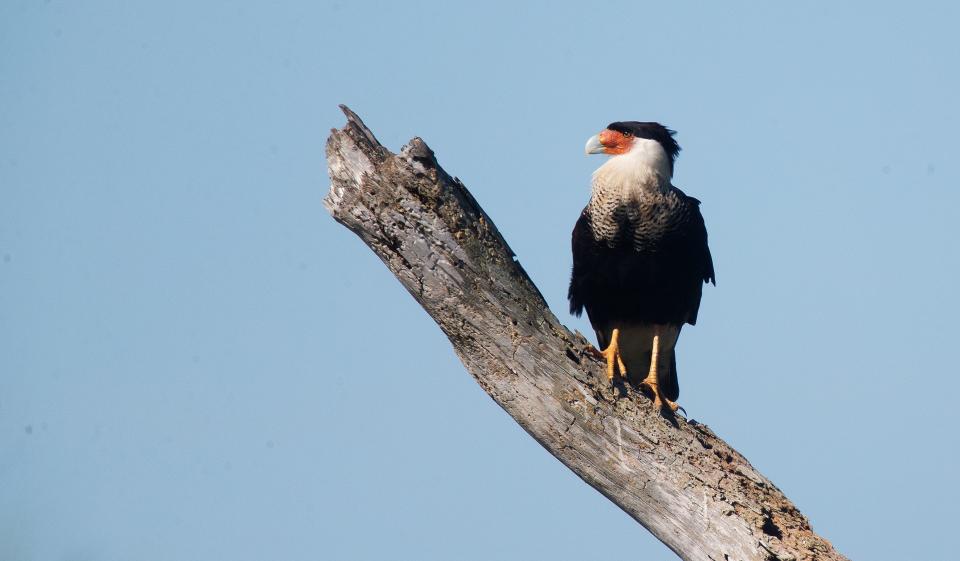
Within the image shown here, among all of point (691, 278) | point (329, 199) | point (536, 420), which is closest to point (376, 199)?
point (329, 199)

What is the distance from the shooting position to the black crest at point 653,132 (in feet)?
17.3

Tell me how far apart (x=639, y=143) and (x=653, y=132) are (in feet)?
0.31

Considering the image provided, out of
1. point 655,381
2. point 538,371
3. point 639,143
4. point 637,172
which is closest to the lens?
point 538,371

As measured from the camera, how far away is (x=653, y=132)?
526cm

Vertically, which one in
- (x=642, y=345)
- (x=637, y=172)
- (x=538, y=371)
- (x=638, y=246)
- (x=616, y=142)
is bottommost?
(x=538, y=371)

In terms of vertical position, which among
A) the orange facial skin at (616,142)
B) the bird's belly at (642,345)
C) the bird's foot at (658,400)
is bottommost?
the bird's foot at (658,400)

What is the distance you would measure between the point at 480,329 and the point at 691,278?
1.75 metres

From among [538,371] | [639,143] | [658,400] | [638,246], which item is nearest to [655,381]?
[658,400]

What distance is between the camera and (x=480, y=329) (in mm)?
4047

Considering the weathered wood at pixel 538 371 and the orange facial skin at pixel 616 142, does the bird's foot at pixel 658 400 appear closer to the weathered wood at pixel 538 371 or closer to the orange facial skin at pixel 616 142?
the weathered wood at pixel 538 371

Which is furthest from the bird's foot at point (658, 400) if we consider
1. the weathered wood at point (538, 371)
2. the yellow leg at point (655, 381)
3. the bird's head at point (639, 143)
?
the bird's head at point (639, 143)

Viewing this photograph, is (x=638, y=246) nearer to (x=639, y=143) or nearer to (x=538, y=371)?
(x=639, y=143)

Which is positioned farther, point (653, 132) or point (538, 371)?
point (653, 132)

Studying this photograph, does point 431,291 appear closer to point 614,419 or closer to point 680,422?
point 614,419
